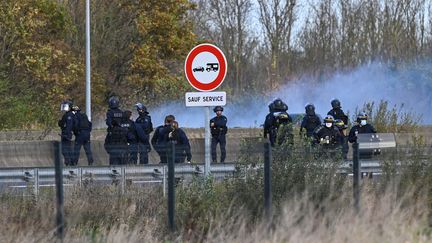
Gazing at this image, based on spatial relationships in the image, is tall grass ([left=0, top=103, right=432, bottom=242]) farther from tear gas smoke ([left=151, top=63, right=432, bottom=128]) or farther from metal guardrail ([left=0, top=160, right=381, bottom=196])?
tear gas smoke ([left=151, top=63, right=432, bottom=128])

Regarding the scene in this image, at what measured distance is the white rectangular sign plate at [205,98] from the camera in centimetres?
1473

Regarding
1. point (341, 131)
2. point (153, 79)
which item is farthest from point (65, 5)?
point (341, 131)

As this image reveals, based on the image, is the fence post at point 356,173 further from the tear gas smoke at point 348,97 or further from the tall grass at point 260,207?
the tear gas smoke at point 348,97

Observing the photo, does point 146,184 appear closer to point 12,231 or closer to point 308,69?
point 12,231

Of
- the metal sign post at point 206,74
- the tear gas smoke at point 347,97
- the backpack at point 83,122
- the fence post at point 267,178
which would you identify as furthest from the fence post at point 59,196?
the tear gas smoke at point 347,97

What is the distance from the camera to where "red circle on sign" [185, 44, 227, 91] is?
14.7 meters

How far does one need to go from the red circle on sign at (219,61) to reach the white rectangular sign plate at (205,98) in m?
0.12

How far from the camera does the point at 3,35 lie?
137 feet

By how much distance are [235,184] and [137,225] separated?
1.73m

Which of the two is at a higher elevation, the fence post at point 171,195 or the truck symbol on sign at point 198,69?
the truck symbol on sign at point 198,69

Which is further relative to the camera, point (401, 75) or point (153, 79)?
point (401, 75)

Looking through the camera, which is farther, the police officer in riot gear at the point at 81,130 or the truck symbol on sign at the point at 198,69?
the police officer in riot gear at the point at 81,130

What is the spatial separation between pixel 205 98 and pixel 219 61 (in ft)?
1.71

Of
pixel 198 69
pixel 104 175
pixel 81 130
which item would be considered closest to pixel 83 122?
pixel 81 130
